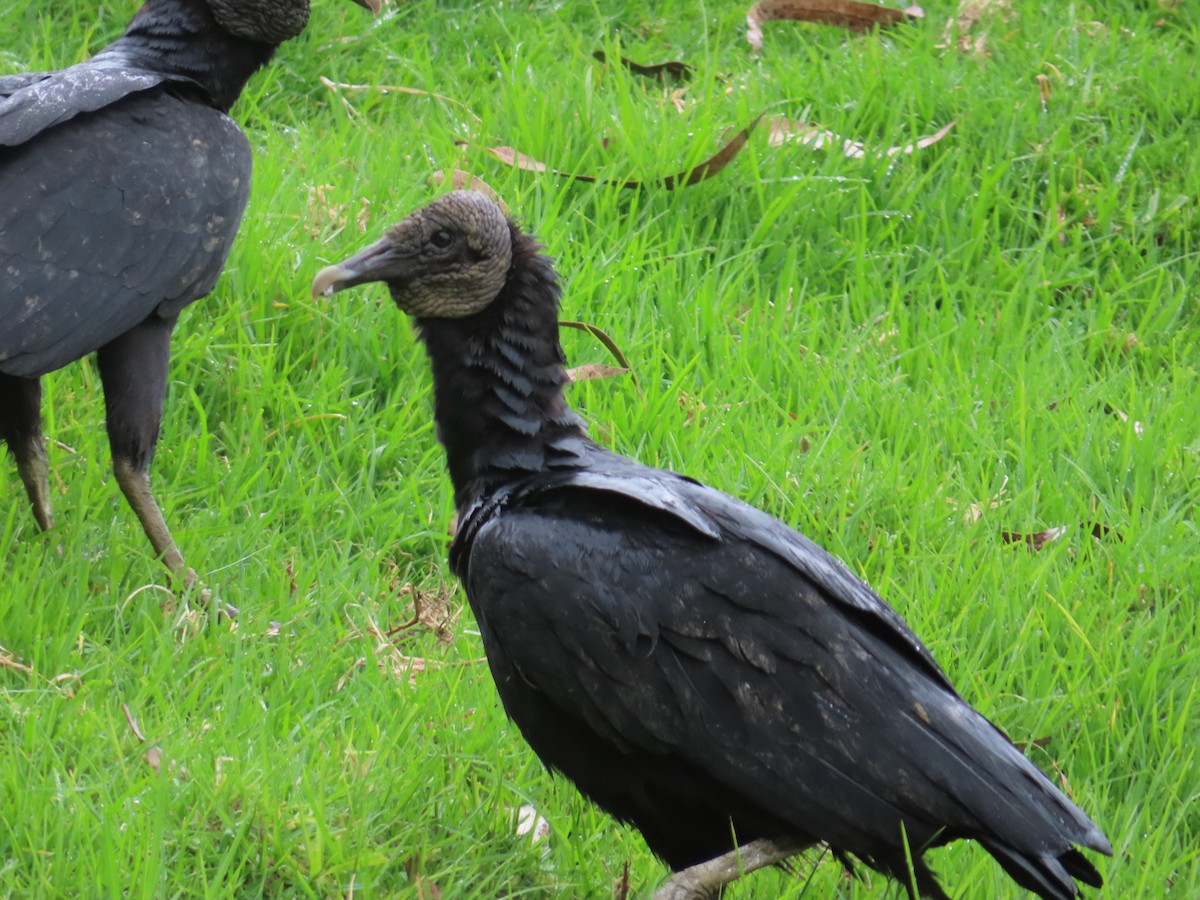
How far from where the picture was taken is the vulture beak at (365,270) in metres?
→ 3.15

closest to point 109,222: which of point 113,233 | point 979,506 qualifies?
point 113,233

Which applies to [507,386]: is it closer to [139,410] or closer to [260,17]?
[139,410]

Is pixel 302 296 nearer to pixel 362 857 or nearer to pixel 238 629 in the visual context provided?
pixel 238 629

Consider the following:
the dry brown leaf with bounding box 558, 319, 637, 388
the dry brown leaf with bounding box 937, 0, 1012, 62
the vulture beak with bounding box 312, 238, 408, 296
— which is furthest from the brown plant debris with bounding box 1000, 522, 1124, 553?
the dry brown leaf with bounding box 937, 0, 1012, 62

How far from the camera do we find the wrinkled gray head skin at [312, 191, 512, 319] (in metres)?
3.18

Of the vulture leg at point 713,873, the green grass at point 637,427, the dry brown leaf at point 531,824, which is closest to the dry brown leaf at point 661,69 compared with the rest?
the green grass at point 637,427

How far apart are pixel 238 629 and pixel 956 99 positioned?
3418 millimetres

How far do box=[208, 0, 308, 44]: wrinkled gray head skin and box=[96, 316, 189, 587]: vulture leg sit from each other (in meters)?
0.87

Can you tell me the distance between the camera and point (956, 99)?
5.64m

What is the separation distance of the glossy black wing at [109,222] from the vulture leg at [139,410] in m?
0.09

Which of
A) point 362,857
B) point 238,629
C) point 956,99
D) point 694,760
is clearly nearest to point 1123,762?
point 694,760

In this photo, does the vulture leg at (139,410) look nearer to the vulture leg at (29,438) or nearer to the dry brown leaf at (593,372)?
the vulture leg at (29,438)

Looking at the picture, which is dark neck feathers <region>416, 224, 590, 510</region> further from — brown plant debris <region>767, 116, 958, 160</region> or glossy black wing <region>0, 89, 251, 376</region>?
brown plant debris <region>767, 116, 958, 160</region>

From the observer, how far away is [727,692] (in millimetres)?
2822
